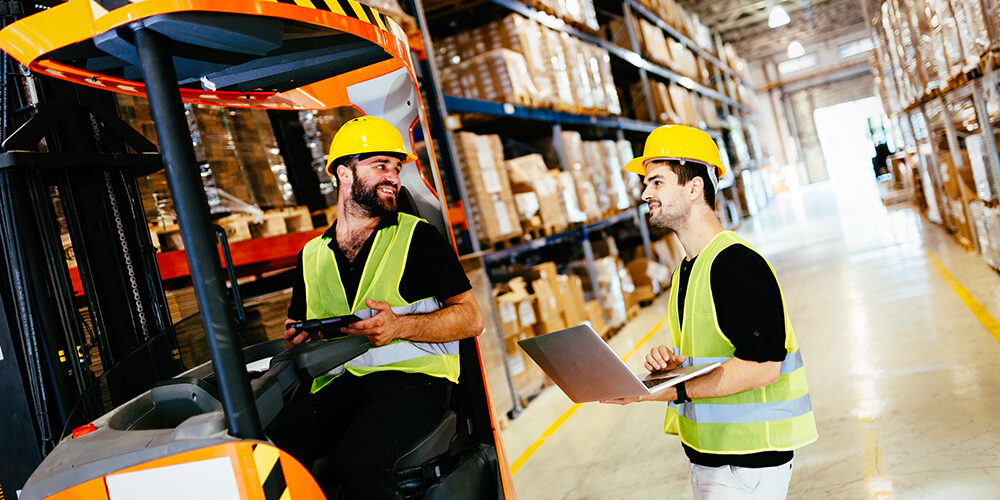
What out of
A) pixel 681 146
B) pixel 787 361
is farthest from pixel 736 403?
pixel 681 146

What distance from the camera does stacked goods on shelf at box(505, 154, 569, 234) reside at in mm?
6648

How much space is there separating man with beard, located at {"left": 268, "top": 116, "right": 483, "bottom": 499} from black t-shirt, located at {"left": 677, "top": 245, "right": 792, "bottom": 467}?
2.84ft

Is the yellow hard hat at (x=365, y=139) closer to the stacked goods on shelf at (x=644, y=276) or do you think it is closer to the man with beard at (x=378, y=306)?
the man with beard at (x=378, y=306)

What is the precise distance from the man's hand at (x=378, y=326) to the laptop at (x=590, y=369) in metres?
0.42

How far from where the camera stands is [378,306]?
2268 millimetres

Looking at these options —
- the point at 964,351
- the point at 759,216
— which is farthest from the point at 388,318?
the point at 759,216

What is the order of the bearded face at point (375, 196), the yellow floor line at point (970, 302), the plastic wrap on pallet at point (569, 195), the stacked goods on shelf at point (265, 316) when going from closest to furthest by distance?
the bearded face at point (375, 196)
the stacked goods on shelf at point (265, 316)
the yellow floor line at point (970, 302)
the plastic wrap on pallet at point (569, 195)

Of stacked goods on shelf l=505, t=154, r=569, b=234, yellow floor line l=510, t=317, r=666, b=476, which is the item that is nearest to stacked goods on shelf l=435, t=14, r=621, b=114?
Answer: stacked goods on shelf l=505, t=154, r=569, b=234

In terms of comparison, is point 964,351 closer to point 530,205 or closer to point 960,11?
point 960,11

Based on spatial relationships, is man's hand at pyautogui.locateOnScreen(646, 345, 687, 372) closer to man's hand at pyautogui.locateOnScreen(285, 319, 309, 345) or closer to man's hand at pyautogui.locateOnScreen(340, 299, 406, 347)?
man's hand at pyautogui.locateOnScreen(340, 299, 406, 347)

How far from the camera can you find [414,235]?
8.47 ft

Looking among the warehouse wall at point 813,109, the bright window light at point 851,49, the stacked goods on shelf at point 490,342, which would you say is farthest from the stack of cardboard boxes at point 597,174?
the bright window light at point 851,49

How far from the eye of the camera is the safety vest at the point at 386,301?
2.48 meters

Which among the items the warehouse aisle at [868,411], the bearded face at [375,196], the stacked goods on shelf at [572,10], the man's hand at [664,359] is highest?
the stacked goods on shelf at [572,10]
